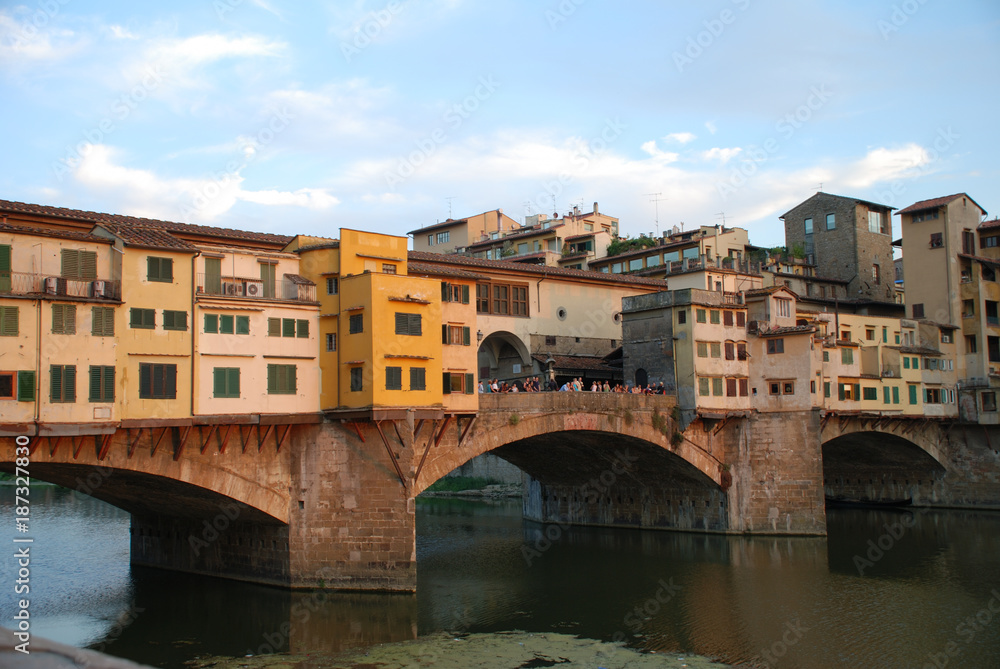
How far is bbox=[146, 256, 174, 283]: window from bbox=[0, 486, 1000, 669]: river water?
40.7ft

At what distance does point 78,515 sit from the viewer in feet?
204

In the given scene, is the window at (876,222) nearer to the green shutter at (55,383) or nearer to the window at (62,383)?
the window at (62,383)

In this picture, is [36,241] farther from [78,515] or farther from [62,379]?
[78,515]

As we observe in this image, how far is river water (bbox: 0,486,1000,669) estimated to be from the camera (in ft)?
94.1

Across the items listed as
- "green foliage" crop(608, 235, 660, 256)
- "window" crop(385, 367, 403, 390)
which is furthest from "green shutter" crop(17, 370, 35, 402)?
"green foliage" crop(608, 235, 660, 256)

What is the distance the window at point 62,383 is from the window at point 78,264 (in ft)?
10.4

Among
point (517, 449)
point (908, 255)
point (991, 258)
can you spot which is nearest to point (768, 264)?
point (908, 255)

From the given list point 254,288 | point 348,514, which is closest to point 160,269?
point 254,288

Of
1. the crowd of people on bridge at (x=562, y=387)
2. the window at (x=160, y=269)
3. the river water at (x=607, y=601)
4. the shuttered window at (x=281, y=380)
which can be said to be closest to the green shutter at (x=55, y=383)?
the window at (x=160, y=269)

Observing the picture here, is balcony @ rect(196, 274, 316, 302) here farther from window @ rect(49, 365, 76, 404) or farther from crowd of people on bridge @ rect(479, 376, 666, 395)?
crowd of people on bridge @ rect(479, 376, 666, 395)

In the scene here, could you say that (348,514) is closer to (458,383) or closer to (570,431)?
(458,383)

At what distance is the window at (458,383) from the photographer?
38188 millimetres

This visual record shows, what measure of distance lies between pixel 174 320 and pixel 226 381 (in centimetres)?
296

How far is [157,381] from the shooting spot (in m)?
30.8
